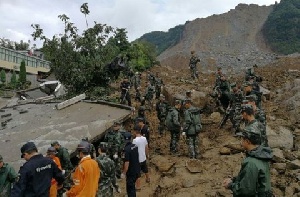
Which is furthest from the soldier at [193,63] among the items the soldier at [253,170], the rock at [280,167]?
the soldier at [253,170]

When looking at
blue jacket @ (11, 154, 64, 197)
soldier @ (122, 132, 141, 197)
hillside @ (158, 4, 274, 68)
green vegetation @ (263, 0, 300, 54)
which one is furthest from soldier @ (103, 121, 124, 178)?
green vegetation @ (263, 0, 300, 54)

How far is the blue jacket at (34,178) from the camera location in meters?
4.64

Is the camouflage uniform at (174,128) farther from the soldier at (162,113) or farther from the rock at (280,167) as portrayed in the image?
the rock at (280,167)

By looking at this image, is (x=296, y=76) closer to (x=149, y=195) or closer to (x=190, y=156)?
(x=190, y=156)

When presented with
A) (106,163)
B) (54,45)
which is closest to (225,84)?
(106,163)

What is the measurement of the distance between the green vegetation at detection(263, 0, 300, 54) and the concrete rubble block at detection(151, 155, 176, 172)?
40232 mm

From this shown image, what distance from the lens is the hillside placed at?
41500 millimetres

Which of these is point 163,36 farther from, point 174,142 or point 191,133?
point 191,133

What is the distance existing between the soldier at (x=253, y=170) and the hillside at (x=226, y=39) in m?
33.1

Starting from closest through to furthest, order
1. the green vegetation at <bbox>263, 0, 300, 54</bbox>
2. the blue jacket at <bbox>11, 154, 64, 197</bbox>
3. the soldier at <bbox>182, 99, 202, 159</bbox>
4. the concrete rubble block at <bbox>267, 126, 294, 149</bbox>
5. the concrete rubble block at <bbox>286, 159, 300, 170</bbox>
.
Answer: the blue jacket at <bbox>11, 154, 64, 197</bbox>
the concrete rubble block at <bbox>286, 159, 300, 170</bbox>
the soldier at <bbox>182, 99, 202, 159</bbox>
the concrete rubble block at <bbox>267, 126, 294, 149</bbox>
the green vegetation at <bbox>263, 0, 300, 54</bbox>

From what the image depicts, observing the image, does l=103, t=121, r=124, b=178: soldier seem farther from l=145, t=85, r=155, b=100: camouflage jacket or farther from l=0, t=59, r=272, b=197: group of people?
l=145, t=85, r=155, b=100: camouflage jacket

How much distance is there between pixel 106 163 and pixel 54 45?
12165 millimetres

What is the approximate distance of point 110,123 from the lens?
11406mm

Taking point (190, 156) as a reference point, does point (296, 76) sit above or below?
above
